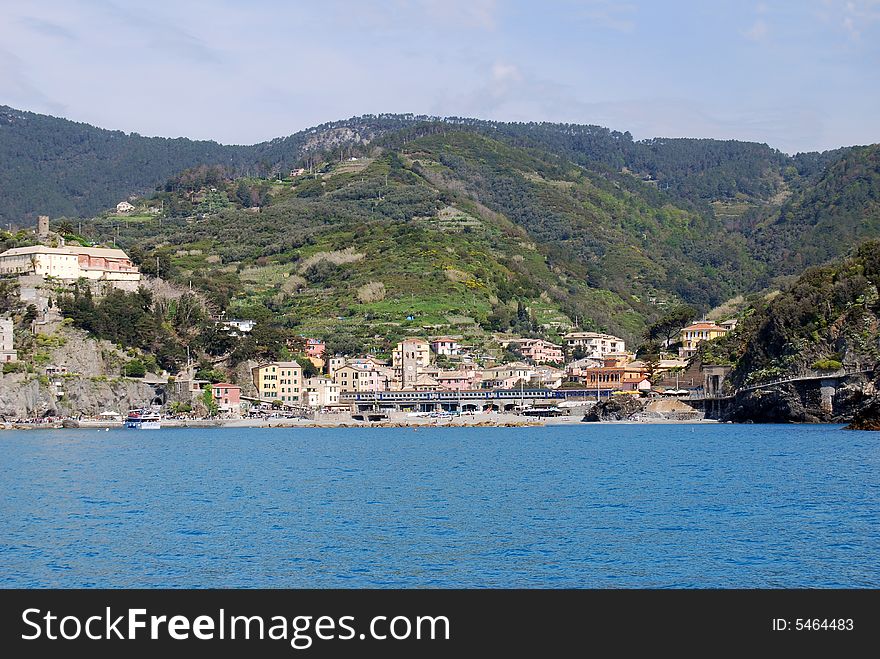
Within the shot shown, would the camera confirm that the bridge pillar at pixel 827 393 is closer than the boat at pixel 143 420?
Yes

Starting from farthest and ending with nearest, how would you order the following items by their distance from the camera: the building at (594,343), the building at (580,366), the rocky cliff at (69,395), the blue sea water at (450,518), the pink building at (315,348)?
the building at (594,343), the building at (580,366), the pink building at (315,348), the rocky cliff at (69,395), the blue sea water at (450,518)

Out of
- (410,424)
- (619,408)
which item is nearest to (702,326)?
(619,408)

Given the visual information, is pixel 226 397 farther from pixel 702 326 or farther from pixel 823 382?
pixel 823 382

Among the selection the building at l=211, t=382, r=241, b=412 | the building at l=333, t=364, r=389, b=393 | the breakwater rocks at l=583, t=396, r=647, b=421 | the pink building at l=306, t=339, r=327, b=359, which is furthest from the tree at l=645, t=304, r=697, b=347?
the building at l=211, t=382, r=241, b=412

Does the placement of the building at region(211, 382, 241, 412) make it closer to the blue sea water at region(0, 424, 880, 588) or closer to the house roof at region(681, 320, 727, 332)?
the blue sea water at region(0, 424, 880, 588)

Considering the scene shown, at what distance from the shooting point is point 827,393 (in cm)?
8962

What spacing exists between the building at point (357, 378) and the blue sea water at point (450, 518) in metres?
56.8

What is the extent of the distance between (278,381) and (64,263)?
24.1 metres

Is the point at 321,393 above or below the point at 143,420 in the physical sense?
above

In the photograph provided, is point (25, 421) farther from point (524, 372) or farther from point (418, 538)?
point (418, 538)

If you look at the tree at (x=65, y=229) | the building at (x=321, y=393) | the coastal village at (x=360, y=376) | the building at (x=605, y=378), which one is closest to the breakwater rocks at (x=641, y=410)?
the coastal village at (x=360, y=376)

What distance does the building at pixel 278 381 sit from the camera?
121875mm

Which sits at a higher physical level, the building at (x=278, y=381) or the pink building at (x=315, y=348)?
the pink building at (x=315, y=348)

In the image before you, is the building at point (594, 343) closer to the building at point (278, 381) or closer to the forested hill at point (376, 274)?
the forested hill at point (376, 274)
